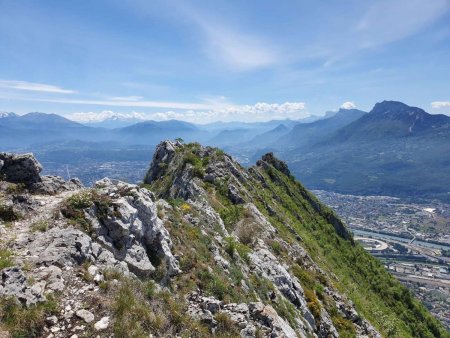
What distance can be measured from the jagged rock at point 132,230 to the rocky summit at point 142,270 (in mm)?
53

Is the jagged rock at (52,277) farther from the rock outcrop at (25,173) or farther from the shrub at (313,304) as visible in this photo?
the shrub at (313,304)

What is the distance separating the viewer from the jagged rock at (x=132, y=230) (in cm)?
1552

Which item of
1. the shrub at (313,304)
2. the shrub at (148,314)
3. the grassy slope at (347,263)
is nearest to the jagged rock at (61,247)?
the shrub at (148,314)

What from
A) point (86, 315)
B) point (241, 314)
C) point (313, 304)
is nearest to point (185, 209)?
point (313, 304)

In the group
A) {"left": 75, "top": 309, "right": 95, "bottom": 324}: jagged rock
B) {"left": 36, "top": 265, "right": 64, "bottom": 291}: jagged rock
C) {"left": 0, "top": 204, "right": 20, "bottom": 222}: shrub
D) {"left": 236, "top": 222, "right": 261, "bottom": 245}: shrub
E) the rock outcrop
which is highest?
the rock outcrop

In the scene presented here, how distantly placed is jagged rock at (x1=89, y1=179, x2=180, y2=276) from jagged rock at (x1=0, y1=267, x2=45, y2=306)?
4036 millimetres

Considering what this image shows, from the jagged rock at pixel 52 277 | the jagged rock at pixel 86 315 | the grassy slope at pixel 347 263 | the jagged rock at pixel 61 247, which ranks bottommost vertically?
the grassy slope at pixel 347 263

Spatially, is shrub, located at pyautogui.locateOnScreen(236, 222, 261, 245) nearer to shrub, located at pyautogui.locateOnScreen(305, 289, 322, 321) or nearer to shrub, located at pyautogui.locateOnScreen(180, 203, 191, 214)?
shrub, located at pyautogui.locateOnScreen(180, 203, 191, 214)

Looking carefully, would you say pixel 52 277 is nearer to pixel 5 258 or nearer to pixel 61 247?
pixel 61 247

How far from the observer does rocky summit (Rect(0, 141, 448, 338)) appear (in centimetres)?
1106

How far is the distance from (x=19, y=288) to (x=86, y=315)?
2.23 m

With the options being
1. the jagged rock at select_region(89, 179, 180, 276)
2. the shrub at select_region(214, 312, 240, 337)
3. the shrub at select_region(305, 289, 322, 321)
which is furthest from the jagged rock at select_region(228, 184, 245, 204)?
the shrub at select_region(214, 312, 240, 337)

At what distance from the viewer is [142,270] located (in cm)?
1545

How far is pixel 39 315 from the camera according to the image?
33.7 feet
